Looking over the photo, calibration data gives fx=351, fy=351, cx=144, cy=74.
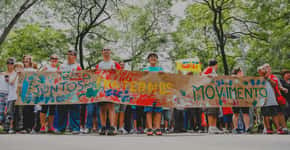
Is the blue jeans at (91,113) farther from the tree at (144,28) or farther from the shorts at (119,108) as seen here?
the tree at (144,28)

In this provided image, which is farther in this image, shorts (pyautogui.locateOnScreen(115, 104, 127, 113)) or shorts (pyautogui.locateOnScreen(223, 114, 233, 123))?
shorts (pyautogui.locateOnScreen(223, 114, 233, 123))

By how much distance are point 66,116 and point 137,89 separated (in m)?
1.70

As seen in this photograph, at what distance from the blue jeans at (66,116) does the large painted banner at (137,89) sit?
9.7 inches

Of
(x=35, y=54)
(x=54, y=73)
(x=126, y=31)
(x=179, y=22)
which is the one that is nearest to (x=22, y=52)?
(x=35, y=54)

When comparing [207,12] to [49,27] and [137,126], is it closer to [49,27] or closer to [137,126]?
[49,27]

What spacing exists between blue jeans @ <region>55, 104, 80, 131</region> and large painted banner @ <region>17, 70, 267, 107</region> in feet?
0.81

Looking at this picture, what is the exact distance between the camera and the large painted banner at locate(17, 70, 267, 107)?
23.4ft

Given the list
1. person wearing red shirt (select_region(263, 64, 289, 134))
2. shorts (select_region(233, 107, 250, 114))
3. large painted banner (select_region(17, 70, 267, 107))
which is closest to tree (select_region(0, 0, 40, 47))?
large painted banner (select_region(17, 70, 267, 107))

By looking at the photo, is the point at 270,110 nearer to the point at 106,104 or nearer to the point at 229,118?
the point at 229,118

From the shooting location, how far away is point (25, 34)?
27078mm

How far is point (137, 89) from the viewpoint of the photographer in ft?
23.9

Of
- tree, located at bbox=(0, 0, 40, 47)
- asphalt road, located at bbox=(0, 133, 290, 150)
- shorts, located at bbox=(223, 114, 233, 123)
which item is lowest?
asphalt road, located at bbox=(0, 133, 290, 150)

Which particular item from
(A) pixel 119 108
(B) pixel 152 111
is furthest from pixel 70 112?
(B) pixel 152 111

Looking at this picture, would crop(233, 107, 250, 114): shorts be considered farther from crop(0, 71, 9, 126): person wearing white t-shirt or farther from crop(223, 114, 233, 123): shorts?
crop(0, 71, 9, 126): person wearing white t-shirt
